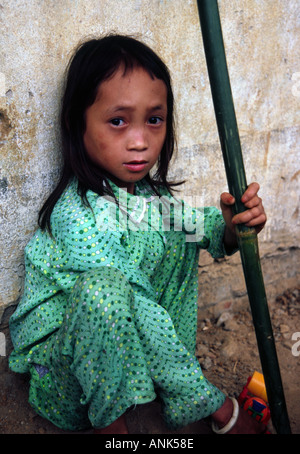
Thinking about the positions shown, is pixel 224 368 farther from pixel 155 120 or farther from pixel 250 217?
pixel 155 120

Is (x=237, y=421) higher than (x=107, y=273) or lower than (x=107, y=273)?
lower

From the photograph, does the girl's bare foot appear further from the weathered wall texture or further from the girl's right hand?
the weathered wall texture

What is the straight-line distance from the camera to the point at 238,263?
Result: 2.38 m

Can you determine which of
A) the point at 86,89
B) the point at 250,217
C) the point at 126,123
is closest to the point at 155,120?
the point at 126,123

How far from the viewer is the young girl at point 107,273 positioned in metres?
1.36

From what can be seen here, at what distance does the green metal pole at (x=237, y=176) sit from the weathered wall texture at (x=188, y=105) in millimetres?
658

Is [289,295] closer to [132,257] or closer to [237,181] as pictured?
[132,257]

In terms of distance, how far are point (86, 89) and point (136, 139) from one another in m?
0.24

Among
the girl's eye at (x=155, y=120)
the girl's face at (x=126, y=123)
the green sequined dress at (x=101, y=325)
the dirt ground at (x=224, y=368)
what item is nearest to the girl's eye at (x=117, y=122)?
the girl's face at (x=126, y=123)

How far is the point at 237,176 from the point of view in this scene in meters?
1.25

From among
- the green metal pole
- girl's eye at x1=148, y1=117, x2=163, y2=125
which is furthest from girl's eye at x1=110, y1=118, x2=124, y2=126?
the green metal pole

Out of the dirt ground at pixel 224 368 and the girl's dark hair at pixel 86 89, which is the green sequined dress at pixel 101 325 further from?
the dirt ground at pixel 224 368
